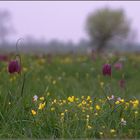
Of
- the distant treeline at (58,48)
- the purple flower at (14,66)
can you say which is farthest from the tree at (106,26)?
the purple flower at (14,66)

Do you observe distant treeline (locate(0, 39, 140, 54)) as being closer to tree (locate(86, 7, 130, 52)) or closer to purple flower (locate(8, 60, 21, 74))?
tree (locate(86, 7, 130, 52))

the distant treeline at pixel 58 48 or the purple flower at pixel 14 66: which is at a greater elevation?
the distant treeline at pixel 58 48

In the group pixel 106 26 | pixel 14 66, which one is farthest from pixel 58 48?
pixel 14 66

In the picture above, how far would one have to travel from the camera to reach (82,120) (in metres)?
3.21

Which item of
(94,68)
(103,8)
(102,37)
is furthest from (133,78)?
(103,8)

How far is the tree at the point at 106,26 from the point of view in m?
33.2

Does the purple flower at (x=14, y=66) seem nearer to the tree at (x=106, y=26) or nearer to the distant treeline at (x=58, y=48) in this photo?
the distant treeline at (x=58, y=48)

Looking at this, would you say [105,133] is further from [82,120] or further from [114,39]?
[114,39]

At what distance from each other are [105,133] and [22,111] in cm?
92

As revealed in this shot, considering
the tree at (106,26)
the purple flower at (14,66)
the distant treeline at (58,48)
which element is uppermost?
the tree at (106,26)

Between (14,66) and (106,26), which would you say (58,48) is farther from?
(14,66)

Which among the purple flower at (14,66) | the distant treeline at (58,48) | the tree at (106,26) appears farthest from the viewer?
the tree at (106,26)

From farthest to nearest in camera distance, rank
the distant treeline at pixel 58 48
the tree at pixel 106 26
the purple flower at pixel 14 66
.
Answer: the tree at pixel 106 26
the distant treeline at pixel 58 48
the purple flower at pixel 14 66

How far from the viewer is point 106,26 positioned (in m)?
33.1
